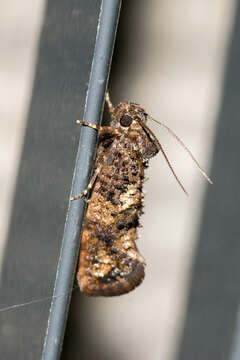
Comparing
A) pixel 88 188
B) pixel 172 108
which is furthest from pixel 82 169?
pixel 172 108

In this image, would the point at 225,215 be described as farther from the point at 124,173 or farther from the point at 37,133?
the point at 37,133

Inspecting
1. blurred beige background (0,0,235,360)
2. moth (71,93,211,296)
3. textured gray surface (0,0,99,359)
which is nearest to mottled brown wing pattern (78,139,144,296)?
moth (71,93,211,296)

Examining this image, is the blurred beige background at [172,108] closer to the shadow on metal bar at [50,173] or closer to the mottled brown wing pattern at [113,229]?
the mottled brown wing pattern at [113,229]

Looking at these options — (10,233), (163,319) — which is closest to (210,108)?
(163,319)

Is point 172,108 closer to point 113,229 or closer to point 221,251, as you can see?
point 221,251

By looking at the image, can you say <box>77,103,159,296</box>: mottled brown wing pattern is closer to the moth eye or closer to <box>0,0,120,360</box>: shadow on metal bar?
the moth eye

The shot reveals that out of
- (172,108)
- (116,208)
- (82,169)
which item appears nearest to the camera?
(82,169)
